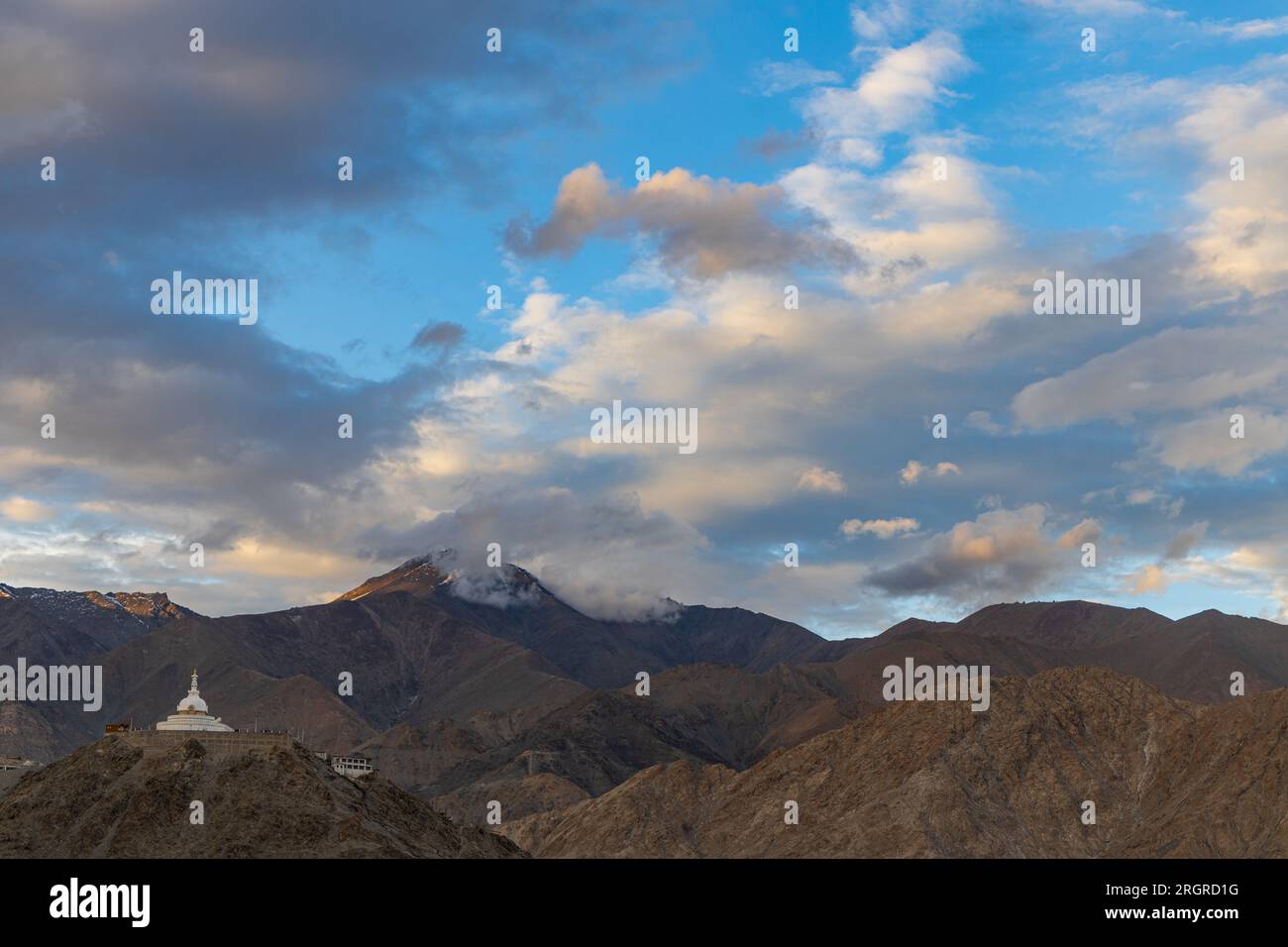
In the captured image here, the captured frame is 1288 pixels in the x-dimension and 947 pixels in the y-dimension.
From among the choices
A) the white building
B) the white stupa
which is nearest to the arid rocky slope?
the white stupa

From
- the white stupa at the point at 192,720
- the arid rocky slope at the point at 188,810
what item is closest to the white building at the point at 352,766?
the arid rocky slope at the point at 188,810

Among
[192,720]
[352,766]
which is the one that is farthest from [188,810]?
[352,766]

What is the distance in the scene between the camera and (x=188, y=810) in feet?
470

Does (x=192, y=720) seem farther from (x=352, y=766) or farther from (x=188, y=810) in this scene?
(x=352, y=766)

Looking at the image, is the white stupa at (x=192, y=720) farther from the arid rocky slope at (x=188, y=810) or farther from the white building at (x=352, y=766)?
the white building at (x=352, y=766)

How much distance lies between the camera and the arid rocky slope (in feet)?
458

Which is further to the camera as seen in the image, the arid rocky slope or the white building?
the white building

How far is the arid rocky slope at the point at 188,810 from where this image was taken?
140 m

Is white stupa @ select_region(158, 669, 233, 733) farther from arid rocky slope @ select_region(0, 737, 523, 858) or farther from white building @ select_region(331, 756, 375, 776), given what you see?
white building @ select_region(331, 756, 375, 776)
